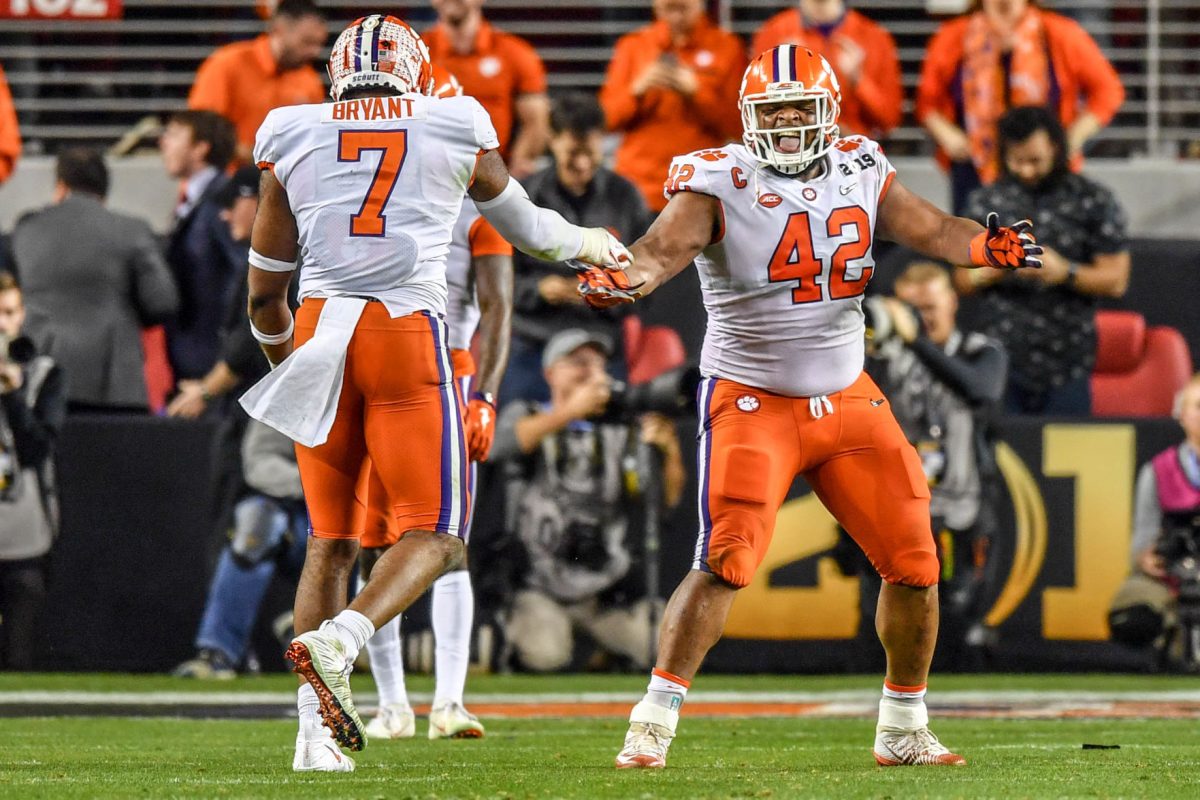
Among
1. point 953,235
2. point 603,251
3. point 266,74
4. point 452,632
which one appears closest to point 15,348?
point 266,74

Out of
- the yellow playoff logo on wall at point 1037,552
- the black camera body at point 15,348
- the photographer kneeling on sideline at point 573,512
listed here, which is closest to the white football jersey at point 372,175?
the photographer kneeling on sideline at point 573,512

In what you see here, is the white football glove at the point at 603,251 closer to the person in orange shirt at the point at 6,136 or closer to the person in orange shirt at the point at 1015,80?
the person in orange shirt at the point at 1015,80

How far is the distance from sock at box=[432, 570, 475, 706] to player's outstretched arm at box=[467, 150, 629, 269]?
5.83 ft

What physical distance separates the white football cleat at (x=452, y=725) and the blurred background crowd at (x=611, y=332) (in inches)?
111

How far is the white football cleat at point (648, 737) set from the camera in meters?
5.69

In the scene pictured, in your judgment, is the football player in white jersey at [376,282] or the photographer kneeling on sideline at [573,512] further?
the photographer kneeling on sideline at [573,512]

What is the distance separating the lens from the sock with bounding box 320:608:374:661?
5.26m

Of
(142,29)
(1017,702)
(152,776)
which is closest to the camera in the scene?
(152,776)

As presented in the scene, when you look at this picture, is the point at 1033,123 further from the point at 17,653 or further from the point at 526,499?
the point at 17,653

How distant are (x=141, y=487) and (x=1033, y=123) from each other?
5.08 meters

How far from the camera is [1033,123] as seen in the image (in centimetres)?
1052

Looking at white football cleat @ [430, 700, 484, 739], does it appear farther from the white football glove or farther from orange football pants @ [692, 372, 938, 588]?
the white football glove

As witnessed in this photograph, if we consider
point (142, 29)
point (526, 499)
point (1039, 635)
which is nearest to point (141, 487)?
point (526, 499)

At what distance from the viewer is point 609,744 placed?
22.7 feet
